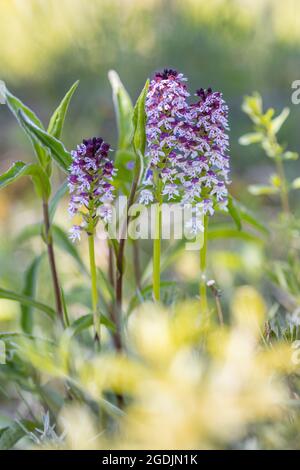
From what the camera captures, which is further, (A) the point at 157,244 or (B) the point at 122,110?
(B) the point at 122,110

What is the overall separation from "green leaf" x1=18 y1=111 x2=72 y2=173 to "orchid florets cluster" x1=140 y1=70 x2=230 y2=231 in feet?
0.24

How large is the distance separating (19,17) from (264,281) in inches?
83.3

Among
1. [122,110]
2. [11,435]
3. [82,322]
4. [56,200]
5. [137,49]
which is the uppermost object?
[137,49]

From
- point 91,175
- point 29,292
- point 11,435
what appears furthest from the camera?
point 29,292

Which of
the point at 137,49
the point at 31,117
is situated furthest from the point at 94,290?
the point at 137,49

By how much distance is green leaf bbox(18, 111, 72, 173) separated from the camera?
53cm

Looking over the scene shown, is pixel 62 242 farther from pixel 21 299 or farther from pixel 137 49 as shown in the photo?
pixel 137 49

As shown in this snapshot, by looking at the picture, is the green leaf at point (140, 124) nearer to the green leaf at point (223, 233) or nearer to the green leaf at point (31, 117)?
the green leaf at point (31, 117)

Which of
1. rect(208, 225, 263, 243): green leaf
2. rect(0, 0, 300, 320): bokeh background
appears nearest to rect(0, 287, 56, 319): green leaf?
rect(208, 225, 263, 243): green leaf

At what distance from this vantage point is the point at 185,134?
488mm

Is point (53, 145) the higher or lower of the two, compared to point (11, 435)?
higher

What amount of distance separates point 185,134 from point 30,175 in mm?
167

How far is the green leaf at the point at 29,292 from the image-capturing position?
2.40 ft
